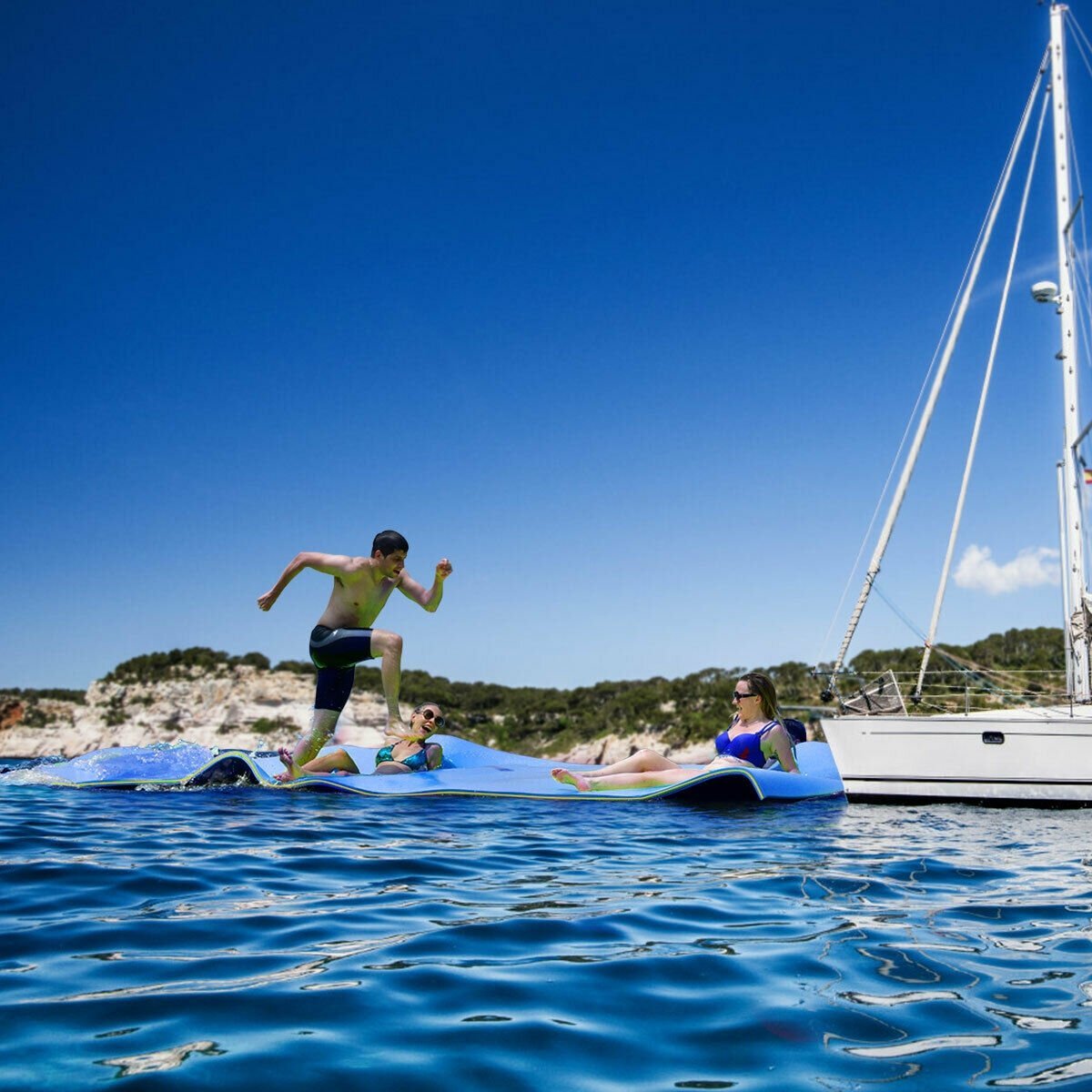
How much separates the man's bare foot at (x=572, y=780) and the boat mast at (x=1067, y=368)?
7.66 metres

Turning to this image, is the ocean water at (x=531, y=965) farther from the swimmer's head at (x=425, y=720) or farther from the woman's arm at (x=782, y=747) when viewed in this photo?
the swimmer's head at (x=425, y=720)

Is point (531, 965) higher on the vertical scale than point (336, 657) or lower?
lower

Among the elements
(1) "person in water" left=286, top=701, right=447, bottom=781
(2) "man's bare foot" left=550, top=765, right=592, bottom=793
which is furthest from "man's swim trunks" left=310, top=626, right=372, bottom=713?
(2) "man's bare foot" left=550, top=765, right=592, bottom=793

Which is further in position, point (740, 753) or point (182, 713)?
point (182, 713)

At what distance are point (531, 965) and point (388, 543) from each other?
7.06m

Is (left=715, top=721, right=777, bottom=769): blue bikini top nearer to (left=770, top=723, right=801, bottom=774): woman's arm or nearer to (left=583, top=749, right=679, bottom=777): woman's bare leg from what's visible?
(left=770, top=723, right=801, bottom=774): woman's arm

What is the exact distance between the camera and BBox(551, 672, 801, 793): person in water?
394 inches

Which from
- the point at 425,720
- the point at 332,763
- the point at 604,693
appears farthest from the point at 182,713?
the point at 425,720

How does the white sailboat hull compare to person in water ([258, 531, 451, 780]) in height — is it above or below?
below

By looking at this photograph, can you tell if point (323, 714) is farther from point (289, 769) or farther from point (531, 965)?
point (531, 965)

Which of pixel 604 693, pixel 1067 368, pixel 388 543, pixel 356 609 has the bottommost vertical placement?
pixel 604 693

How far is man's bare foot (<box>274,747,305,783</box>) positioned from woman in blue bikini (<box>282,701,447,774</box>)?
253 millimetres

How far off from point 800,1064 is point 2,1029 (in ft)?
6.49

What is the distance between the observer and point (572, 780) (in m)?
10.1
